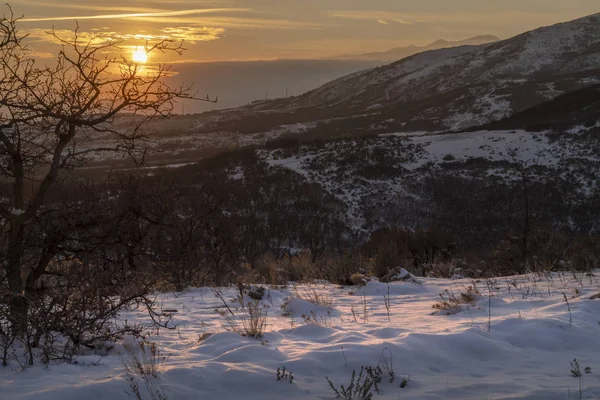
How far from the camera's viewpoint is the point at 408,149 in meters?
32.9

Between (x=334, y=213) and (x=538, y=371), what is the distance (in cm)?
2085

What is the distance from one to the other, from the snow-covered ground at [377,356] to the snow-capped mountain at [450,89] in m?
43.9

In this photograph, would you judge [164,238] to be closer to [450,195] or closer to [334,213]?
[334,213]

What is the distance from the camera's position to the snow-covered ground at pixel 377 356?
310 cm

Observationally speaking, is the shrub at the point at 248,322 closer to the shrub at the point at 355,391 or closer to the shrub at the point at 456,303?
the shrub at the point at 355,391

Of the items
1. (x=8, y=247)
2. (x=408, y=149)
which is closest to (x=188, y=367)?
(x=8, y=247)

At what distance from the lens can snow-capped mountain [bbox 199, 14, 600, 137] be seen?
51.4m

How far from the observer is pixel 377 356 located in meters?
3.62

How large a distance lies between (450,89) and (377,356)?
2750 inches

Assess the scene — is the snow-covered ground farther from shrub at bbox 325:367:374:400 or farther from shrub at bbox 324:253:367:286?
shrub at bbox 324:253:367:286

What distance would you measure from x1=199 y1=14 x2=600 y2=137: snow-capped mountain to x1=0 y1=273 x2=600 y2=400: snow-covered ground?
4393 cm

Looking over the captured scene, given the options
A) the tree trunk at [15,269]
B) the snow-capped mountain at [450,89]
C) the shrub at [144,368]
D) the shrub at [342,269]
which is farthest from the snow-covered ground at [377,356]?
the snow-capped mountain at [450,89]

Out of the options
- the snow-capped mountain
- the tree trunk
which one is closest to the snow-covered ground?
the tree trunk

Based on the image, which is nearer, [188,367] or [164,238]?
[188,367]
